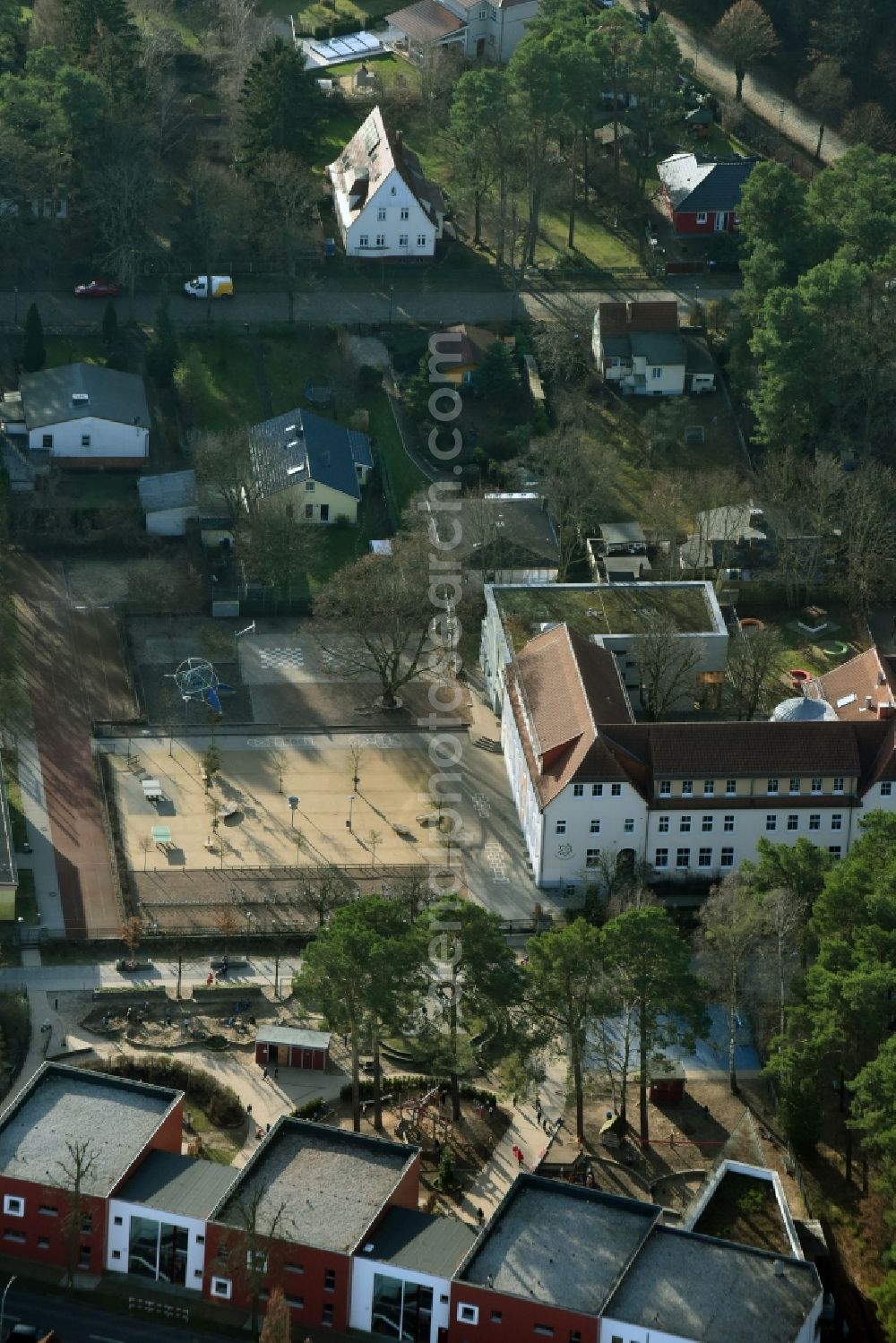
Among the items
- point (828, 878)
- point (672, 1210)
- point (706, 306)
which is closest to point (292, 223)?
point (706, 306)

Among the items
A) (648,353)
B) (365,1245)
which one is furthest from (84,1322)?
(648,353)

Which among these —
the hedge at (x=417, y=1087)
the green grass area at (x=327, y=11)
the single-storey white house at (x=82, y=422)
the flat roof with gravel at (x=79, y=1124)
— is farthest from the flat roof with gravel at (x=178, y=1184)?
the green grass area at (x=327, y=11)

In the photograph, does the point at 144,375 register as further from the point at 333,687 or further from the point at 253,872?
the point at 253,872

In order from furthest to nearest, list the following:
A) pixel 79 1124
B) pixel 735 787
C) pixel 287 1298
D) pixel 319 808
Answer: pixel 319 808
pixel 735 787
pixel 79 1124
pixel 287 1298

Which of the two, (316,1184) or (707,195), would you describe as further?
(707,195)

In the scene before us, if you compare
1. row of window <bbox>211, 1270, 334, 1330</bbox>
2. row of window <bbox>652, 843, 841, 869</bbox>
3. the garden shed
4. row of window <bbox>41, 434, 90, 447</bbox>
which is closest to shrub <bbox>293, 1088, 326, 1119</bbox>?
the garden shed

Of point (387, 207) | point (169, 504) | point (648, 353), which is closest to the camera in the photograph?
point (169, 504)

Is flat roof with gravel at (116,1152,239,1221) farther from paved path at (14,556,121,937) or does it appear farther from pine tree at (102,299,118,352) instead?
pine tree at (102,299,118,352)

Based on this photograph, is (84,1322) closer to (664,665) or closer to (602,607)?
(664,665)
